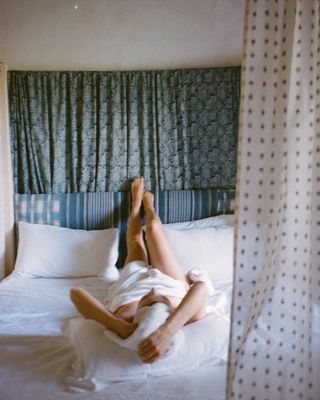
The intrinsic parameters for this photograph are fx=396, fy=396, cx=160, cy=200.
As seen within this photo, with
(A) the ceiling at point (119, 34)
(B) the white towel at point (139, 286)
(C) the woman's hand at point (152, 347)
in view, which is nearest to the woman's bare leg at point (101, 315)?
(C) the woman's hand at point (152, 347)

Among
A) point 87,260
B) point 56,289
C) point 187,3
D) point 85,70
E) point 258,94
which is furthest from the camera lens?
point 85,70

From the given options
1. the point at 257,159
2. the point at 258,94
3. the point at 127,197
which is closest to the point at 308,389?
the point at 257,159

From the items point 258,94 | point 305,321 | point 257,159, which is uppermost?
point 258,94

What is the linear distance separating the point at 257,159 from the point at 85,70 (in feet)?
7.55

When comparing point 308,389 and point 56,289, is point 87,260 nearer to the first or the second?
point 56,289

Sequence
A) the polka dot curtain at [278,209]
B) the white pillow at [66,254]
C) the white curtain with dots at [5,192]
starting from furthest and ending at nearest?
the white curtain with dots at [5,192] → the white pillow at [66,254] → the polka dot curtain at [278,209]

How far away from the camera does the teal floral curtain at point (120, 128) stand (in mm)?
2949

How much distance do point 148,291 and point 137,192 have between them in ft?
3.26

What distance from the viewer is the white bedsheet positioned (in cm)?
137

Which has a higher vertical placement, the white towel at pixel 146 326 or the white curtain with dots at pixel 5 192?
the white curtain with dots at pixel 5 192

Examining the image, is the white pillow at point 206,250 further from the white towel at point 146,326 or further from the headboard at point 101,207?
the white towel at point 146,326

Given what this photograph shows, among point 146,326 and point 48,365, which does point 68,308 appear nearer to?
point 48,365

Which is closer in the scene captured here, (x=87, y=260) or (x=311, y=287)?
(x=311, y=287)

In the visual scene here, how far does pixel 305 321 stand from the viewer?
3.27ft
